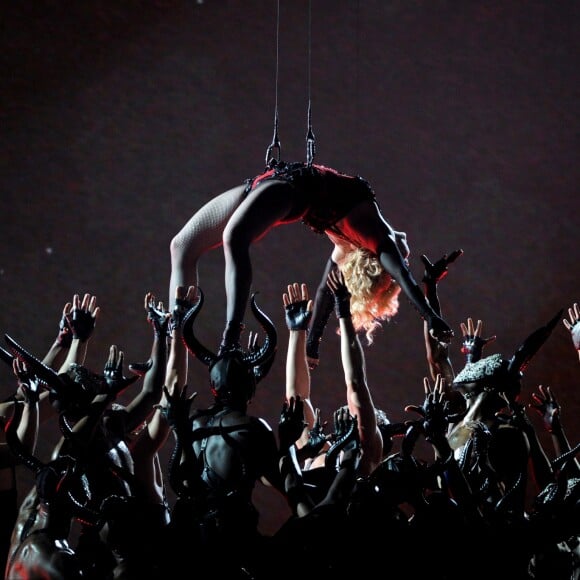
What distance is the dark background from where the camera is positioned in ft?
21.4

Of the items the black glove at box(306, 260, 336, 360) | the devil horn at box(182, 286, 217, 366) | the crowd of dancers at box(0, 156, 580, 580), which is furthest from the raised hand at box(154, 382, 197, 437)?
the black glove at box(306, 260, 336, 360)

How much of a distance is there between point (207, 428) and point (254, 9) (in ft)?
15.6

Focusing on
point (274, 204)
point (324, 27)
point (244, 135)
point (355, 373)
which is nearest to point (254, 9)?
point (324, 27)

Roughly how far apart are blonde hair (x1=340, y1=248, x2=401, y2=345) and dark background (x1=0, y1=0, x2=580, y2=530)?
199cm

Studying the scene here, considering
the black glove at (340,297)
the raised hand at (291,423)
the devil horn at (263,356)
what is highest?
the black glove at (340,297)

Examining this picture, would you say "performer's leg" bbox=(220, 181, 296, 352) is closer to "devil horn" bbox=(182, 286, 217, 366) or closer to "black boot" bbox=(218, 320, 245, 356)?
"black boot" bbox=(218, 320, 245, 356)

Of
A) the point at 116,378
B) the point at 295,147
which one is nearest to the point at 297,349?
the point at 116,378

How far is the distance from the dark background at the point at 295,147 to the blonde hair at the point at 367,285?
1.99m

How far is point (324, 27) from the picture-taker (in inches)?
277

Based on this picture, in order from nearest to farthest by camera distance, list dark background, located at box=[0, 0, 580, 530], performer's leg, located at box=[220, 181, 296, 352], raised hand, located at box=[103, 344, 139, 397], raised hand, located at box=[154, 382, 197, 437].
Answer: raised hand, located at box=[154, 382, 197, 437] < raised hand, located at box=[103, 344, 139, 397] < performer's leg, located at box=[220, 181, 296, 352] < dark background, located at box=[0, 0, 580, 530]

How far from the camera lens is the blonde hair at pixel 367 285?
14.9ft

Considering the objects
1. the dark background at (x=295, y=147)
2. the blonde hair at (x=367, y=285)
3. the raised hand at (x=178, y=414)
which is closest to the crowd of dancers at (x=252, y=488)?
the raised hand at (x=178, y=414)

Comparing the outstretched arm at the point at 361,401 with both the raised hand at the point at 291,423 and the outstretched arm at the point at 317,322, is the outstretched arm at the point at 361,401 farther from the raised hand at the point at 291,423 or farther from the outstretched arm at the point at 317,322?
the outstretched arm at the point at 317,322

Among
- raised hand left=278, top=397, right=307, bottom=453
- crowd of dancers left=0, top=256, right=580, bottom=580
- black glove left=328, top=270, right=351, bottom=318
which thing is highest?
black glove left=328, top=270, right=351, bottom=318
